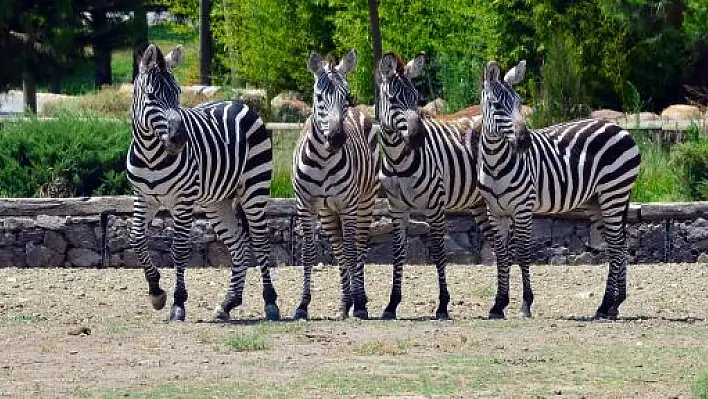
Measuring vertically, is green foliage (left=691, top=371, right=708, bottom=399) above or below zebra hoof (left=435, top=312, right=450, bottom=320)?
above

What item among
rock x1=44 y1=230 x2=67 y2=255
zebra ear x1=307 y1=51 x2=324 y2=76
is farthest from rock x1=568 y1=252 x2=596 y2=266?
rock x1=44 y1=230 x2=67 y2=255

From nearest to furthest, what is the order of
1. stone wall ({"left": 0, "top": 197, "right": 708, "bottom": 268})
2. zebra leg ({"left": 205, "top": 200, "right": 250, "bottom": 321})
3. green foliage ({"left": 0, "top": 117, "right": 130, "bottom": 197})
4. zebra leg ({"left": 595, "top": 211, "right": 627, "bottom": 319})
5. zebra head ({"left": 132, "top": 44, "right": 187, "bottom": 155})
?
1. zebra head ({"left": 132, "top": 44, "right": 187, "bottom": 155})
2. zebra leg ({"left": 205, "top": 200, "right": 250, "bottom": 321})
3. zebra leg ({"left": 595, "top": 211, "right": 627, "bottom": 319})
4. stone wall ({"left": 0, "top": 197, "right": 708, "bottom": 268})
5. green foliage ({"left": 0, "top": 117, "right": 130, "bottom": 197})

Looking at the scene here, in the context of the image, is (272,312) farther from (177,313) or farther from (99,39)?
(99,39)

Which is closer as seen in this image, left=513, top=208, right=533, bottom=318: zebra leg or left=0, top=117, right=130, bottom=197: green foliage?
left=513, top=208, right=533, bottom=318: zebra leg

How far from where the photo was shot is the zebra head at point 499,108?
1336 cm

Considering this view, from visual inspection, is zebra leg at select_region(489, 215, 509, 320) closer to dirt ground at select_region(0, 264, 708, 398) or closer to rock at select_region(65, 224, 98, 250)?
dirt ground at select_region(0, 264, 708, 398)

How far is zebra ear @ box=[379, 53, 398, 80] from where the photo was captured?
13461 millimetres

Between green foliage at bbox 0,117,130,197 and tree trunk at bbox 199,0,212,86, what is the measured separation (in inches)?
543

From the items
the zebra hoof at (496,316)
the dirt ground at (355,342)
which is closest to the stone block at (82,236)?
the dirt ground at (355,342)

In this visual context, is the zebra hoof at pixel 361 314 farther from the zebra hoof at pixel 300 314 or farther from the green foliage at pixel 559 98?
the green foliage at pixel 559 98

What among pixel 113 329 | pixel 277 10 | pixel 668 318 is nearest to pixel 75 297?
pixel 113 329

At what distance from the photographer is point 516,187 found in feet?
44.3

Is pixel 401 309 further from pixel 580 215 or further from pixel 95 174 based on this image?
pixel 95 174

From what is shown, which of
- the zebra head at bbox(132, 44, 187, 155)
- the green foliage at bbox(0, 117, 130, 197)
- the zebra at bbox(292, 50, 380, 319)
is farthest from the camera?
the green foliage at bbox(0, 117, 130, 197)
